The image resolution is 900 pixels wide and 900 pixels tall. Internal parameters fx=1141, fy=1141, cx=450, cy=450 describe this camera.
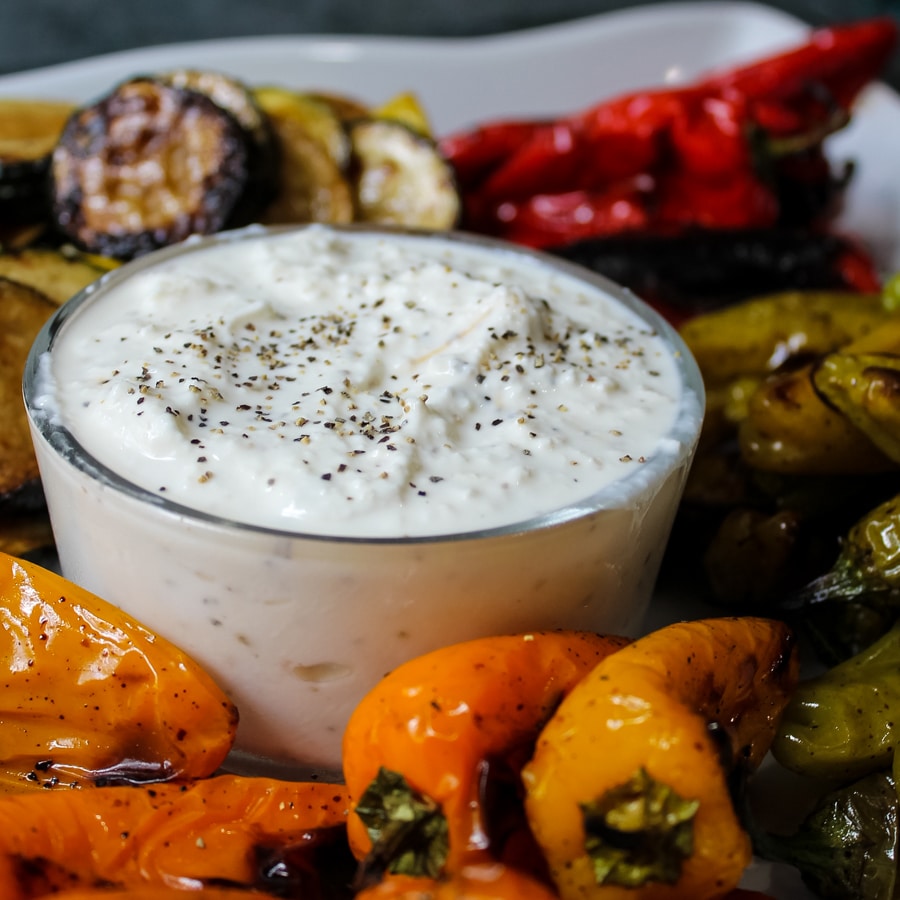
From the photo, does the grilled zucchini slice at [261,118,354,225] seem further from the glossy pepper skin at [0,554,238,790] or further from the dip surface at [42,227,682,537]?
the glossy pepper skin at [0,554,238,790]

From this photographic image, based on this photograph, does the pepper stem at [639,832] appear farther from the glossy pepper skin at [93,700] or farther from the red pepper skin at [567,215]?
the red pepper skin at [567,215]

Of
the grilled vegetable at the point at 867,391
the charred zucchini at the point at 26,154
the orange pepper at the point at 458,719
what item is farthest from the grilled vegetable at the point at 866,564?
the charred zucchini at the point at 26,154

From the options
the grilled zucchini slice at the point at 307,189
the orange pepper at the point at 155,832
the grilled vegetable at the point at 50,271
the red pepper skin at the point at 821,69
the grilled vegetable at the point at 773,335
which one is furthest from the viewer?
the red pepper skin at the point at 821,69

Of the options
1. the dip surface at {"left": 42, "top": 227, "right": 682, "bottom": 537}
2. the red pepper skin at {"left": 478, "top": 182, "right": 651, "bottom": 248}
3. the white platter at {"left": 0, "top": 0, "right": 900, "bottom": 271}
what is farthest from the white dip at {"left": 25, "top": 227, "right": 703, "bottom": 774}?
the white platter at {"left": 0, "top": 0, "right": 900, "bottom": 271}

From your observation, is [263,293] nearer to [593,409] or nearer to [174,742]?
[593,409]

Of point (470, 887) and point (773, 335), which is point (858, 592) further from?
point (470, 887)
